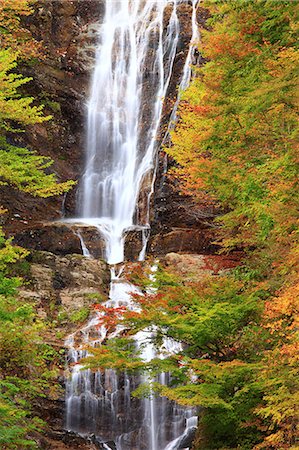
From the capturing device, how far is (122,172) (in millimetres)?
21656

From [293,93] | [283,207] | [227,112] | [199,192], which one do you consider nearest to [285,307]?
[283,207]

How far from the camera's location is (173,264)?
50.3 ft

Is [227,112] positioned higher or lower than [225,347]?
higher

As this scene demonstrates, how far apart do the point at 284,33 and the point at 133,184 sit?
13.1 m

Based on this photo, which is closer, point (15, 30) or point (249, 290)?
point (249, 290)

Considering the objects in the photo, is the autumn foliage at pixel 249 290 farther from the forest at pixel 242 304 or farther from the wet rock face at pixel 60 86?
the wet rock face at pixel 60 86

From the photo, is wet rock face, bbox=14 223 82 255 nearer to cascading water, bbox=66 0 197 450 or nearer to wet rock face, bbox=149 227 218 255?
cascading water, bbox=66 0 197 450

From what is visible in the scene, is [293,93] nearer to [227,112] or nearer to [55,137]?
[227,112]

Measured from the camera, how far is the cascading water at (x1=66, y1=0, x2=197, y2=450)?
39.2 ft

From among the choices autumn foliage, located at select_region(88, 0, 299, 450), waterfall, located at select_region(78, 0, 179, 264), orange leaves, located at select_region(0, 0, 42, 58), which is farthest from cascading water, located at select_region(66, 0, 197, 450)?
orange leaves, located at select_region(0, 0, 42, 58)

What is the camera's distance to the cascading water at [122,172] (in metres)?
12.0

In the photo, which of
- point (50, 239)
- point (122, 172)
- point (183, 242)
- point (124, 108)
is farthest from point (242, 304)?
point (124, 108)

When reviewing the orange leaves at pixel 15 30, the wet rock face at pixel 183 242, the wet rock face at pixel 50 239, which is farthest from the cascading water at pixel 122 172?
the orange leaves at pixel 15 30

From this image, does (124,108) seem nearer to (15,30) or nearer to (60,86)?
(60,86)
